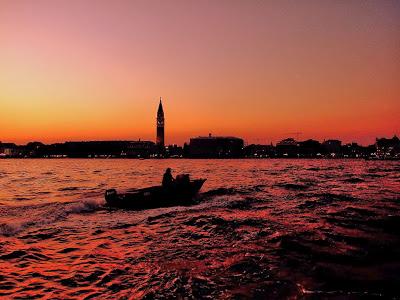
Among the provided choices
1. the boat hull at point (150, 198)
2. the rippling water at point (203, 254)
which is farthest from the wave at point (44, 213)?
the boat hull at point (150, 198)

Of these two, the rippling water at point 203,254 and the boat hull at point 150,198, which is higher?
the boat hull at point 150,198

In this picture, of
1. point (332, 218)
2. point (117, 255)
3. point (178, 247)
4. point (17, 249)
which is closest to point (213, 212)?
point (332, 218)

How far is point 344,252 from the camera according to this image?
12375mm

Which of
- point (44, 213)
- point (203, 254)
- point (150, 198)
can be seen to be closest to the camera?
point (203, 254)

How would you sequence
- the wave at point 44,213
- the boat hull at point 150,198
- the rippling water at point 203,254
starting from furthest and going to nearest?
1. the boat hull at point 150,198
2. the wave at point 44,213
3. the rippling water at point 203,254

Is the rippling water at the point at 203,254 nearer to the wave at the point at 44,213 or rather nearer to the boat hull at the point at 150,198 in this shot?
the wave at the point at 44,213

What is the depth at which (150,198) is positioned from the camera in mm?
24953

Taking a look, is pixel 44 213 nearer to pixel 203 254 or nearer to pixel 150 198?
pixel 150 198

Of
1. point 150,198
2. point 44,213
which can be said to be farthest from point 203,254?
point 44,213

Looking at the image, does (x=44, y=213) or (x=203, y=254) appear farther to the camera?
(x=44, y=213)

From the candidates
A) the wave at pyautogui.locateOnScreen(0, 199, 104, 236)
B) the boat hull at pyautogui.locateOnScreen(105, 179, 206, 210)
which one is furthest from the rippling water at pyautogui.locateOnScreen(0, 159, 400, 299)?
the boat hull at pyautogui.locateOnScreen(105, 179, 206, 210)

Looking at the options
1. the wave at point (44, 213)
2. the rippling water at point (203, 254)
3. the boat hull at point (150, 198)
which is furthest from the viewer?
the boat hull at point (150, 198)

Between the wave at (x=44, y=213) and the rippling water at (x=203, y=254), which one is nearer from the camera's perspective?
the rippling water at (x=203, y=254)

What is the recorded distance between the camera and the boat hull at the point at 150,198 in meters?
24.5
